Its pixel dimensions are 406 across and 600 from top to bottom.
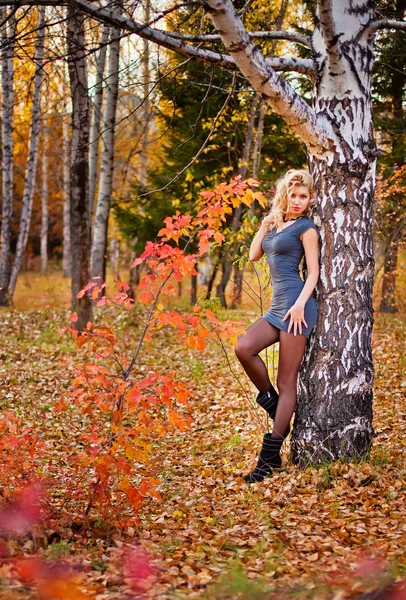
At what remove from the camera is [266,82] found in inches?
146

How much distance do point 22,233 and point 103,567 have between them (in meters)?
11.7

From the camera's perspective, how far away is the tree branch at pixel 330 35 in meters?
3.74

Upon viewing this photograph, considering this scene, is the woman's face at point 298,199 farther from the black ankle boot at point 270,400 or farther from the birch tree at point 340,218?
the black ankle boot at point 270,400

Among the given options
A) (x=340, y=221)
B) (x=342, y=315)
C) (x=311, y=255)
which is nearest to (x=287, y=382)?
(x=342, y=315)

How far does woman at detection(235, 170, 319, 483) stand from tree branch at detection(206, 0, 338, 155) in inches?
11.9

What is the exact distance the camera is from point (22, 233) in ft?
44.7

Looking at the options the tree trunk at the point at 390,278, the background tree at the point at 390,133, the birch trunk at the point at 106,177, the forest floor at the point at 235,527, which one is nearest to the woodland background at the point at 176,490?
the forest floor at the point at 235,527

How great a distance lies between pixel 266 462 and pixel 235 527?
2.74 ft

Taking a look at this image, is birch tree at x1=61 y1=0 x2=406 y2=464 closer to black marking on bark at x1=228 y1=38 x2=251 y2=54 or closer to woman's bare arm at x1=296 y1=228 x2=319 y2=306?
woman's bare arm at x1=296 y1=228 x2=319 y2=306

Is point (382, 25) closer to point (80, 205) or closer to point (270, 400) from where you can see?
point (270, 400)

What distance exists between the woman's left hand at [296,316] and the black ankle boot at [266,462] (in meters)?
0.86

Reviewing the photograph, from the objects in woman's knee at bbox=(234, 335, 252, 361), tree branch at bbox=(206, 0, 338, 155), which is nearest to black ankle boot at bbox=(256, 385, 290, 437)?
woman's knee at bbox=(234, 335, 252, 361)

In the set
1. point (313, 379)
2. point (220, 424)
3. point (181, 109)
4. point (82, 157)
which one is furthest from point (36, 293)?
point (313, 379)

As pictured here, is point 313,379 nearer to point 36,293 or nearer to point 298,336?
point 298,336
